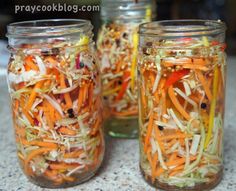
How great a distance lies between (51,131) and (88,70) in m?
0.10

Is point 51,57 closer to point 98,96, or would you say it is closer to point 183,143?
point 98,96

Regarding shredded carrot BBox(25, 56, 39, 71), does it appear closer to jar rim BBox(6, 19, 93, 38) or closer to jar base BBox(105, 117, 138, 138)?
jar rim BBox(6, 19, 93, 38)

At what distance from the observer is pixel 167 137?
55 centimetres

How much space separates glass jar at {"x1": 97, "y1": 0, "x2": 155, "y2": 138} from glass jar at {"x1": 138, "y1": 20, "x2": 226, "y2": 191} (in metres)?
0.14

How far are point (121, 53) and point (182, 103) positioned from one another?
0.22 m

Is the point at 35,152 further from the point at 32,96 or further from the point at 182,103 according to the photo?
the point at 182,103

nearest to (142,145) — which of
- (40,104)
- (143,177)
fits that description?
(143,177)

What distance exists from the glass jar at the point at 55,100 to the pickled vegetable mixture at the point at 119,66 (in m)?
0.12

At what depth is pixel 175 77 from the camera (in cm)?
53

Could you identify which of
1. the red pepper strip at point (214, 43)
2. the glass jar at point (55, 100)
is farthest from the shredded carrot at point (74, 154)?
the red pepper strip at point (214, 43)

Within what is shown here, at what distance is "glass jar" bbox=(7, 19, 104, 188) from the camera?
553 mm

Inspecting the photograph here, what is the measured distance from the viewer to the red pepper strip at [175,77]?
20.6 inches

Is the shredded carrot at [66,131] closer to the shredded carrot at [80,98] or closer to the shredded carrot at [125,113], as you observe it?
the shredded carrot at [80,98]

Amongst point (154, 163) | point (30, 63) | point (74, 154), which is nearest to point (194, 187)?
point (154, 163)
